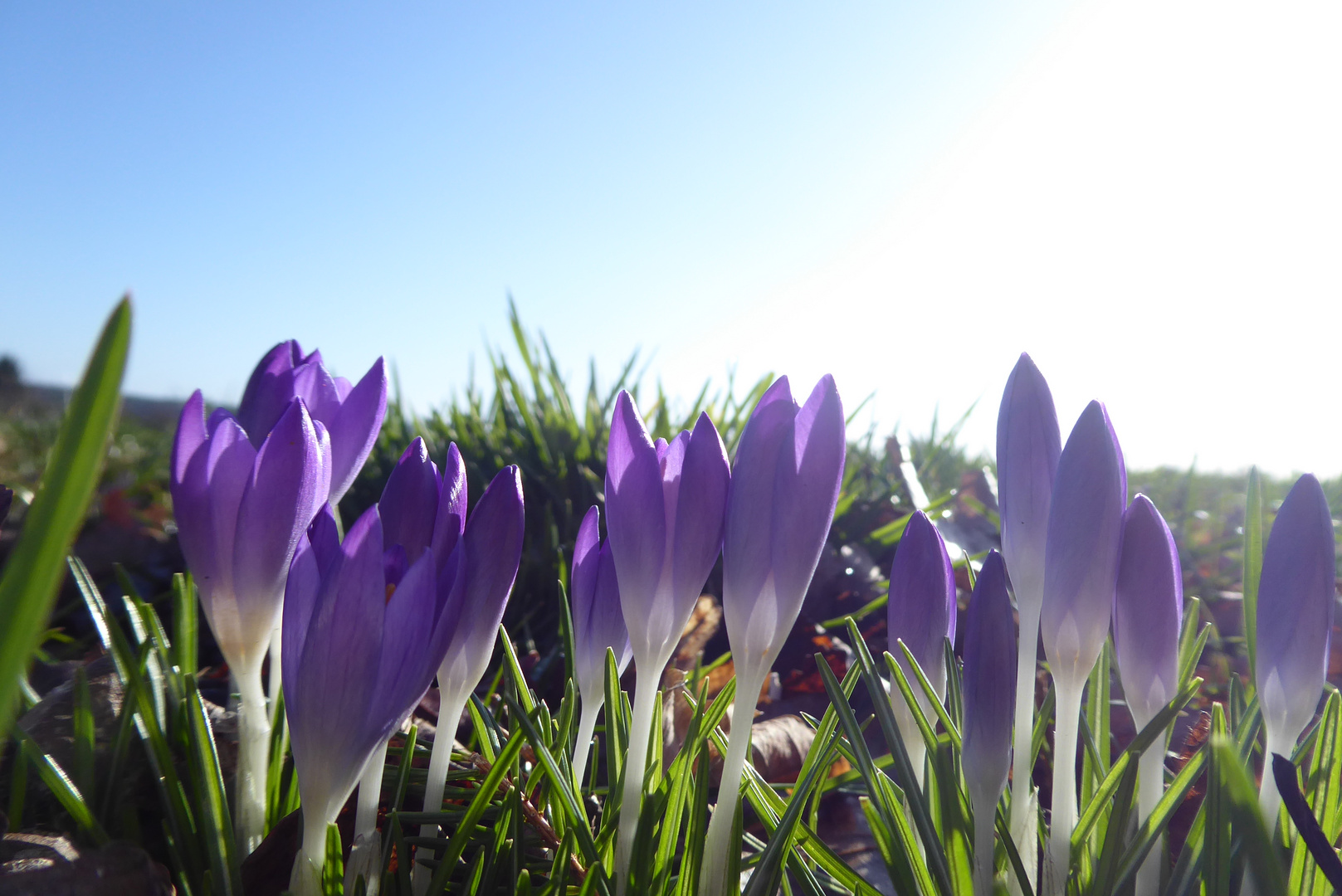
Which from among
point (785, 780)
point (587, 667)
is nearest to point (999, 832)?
point (587, 667)

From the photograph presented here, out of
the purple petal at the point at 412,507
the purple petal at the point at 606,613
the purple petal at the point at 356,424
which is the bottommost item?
the purple petal at the point at 606,613

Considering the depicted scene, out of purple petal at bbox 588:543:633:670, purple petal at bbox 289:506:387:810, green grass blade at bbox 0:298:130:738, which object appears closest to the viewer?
green grass blade at bbox 0:298:130:738

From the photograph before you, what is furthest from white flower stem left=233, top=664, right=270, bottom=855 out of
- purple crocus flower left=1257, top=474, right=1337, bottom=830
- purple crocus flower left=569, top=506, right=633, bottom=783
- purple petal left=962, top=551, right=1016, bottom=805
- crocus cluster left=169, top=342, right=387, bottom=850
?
purple crocus flower left=1257, top=474, right=1337, bottom=830

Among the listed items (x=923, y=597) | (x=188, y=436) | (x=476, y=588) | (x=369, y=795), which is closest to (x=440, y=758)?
(x=369, y=795)

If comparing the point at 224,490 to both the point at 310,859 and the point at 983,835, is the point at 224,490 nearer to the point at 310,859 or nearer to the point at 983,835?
the point at 310,859

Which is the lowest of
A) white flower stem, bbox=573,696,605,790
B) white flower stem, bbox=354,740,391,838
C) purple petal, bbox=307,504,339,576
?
white flower stem, bbox=354,740,391,838

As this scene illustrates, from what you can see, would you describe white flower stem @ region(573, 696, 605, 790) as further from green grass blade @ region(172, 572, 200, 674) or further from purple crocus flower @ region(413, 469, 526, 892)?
green grass blade @ region(172, 572, 200, 674)

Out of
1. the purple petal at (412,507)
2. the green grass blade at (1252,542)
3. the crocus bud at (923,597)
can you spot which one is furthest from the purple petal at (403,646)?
the green grass blade at (1252,542)

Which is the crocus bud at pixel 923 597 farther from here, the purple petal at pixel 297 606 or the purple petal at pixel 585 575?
the purple petal at pixel 297 606
